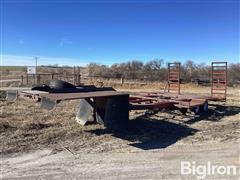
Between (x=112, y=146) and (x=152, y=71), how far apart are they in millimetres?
34546

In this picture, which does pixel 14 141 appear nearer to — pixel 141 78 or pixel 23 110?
pixel 23 110

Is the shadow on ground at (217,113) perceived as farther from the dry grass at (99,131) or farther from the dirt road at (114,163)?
the dirt road at (114,163)

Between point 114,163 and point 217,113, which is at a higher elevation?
point 217,113

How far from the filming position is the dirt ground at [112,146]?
5.24 meters

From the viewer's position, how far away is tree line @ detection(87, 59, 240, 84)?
37.0m

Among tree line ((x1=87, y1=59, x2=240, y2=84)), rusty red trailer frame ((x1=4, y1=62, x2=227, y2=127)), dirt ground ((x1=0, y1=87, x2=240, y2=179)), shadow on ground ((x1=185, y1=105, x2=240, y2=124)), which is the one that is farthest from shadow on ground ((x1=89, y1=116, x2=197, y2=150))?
tree line ((x1=87, y1=59, x2=240, y2=84))

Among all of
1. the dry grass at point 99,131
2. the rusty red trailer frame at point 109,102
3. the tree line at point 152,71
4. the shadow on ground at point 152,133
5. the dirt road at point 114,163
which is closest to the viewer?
the dirt road at point 114,163

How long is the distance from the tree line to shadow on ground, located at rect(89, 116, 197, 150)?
26563 millimetres

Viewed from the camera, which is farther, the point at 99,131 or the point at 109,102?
the point at 99,131

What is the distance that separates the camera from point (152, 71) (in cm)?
4084

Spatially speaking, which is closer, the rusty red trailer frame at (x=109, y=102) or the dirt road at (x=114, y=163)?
the dirt road at (x=114, y=163)

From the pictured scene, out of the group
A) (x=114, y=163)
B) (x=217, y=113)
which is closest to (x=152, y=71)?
(x=217, y=113)

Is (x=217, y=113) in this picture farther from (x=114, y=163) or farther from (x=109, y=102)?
(x=114, y=163)

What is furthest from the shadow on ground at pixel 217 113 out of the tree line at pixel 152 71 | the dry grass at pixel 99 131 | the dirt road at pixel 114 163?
the tree line at pixel 152 71
